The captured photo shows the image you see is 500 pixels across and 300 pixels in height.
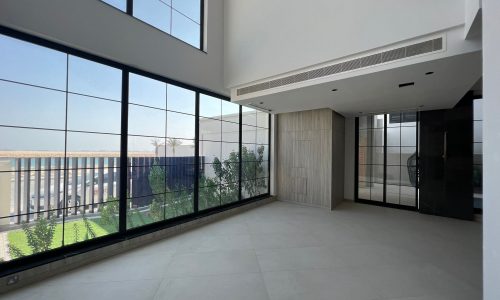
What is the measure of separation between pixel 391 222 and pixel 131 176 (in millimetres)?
4868

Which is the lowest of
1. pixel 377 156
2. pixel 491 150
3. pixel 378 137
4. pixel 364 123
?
pixel 377 156

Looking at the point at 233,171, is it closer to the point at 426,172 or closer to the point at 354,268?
the point at 354,268

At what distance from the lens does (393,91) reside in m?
3.66

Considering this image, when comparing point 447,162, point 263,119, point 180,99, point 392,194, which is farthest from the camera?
point 263,119

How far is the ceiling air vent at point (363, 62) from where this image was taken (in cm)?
247

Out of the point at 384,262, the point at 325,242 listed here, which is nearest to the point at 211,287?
the point at 325,242

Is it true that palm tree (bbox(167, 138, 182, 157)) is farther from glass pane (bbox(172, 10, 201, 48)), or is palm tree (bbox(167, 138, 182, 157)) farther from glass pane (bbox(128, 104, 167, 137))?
glass pane (bbox(172, 10, 201, 48))

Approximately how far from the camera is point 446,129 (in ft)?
15.8

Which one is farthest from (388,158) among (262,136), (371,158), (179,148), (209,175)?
(179,148)

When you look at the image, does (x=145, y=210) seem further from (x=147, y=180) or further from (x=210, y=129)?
(x=210, y=129)

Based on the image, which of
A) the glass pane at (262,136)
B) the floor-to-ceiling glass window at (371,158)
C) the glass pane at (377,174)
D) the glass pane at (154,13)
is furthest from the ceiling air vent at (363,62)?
the glass pane at (377,174)

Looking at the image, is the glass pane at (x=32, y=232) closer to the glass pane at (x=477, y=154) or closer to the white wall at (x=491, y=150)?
the white wall at (x=491, y=150)

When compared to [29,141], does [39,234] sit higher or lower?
lower

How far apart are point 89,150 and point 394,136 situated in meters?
6.56
